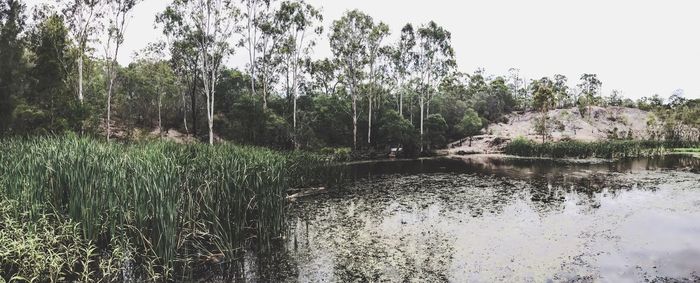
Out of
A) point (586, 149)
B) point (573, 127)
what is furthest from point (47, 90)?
point (573, 127)

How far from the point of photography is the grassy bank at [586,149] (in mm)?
33781

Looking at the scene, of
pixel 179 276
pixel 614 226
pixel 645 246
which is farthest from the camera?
pixel 614 226

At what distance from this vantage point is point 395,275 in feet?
24.1

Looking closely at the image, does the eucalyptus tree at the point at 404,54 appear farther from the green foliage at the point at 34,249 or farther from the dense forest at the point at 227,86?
the green foliage at the point at 34,249

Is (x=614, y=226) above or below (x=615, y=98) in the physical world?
below

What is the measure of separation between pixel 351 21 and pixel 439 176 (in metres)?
19.3

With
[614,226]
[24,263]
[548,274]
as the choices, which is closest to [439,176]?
[614,226]

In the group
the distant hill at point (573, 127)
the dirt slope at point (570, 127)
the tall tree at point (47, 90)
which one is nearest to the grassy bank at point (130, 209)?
the tall tree at point (47, 90)

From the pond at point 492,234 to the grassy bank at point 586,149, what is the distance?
1555cm

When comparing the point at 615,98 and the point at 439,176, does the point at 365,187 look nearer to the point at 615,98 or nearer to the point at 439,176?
the point at 439,176

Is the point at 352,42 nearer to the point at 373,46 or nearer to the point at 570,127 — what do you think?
the point at 373,46

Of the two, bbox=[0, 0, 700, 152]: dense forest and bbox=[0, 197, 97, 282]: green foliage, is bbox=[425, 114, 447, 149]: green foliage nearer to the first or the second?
bbox=[0, 0, 700, 152]: dense forest

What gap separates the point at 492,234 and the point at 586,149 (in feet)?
93.5

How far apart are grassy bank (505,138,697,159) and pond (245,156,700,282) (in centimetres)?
1555
